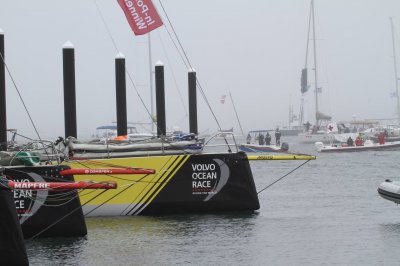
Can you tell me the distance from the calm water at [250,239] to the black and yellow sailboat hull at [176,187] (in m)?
0.30

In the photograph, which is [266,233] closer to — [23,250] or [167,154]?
[167,154]

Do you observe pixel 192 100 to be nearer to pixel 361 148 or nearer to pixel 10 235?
pixel 10 235

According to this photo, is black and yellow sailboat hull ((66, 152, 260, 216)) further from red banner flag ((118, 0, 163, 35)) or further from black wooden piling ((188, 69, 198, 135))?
black wooden piling ((188, 69, 198, 135))

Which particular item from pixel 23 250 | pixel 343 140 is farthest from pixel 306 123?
pixel 23 250

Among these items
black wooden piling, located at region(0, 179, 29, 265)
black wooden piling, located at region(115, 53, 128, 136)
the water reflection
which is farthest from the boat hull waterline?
black wooden piling, located at region(0, 179, 29, 265)

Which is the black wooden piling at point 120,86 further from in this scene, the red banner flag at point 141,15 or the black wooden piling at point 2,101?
the black wooden piling at point 2,101

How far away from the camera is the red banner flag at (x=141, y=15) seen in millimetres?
23500

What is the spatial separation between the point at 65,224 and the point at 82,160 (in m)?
3.31

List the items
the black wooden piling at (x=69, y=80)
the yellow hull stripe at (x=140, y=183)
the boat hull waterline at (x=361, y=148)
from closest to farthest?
1. the yellow hull stripe at (x=140, y=183)
2. the black wooden piling at (x=69, y=80)
3. the boat hull waterline at (x=361, y=148)

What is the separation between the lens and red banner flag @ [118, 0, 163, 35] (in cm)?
2350

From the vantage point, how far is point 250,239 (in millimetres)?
16531

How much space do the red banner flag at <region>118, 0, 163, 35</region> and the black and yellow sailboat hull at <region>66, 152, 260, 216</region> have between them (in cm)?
541

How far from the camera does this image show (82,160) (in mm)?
18922

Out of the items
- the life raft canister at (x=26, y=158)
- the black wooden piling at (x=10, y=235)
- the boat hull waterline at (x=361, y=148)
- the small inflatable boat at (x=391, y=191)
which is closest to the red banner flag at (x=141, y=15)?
the life raft canister at (x=26, y=158)
